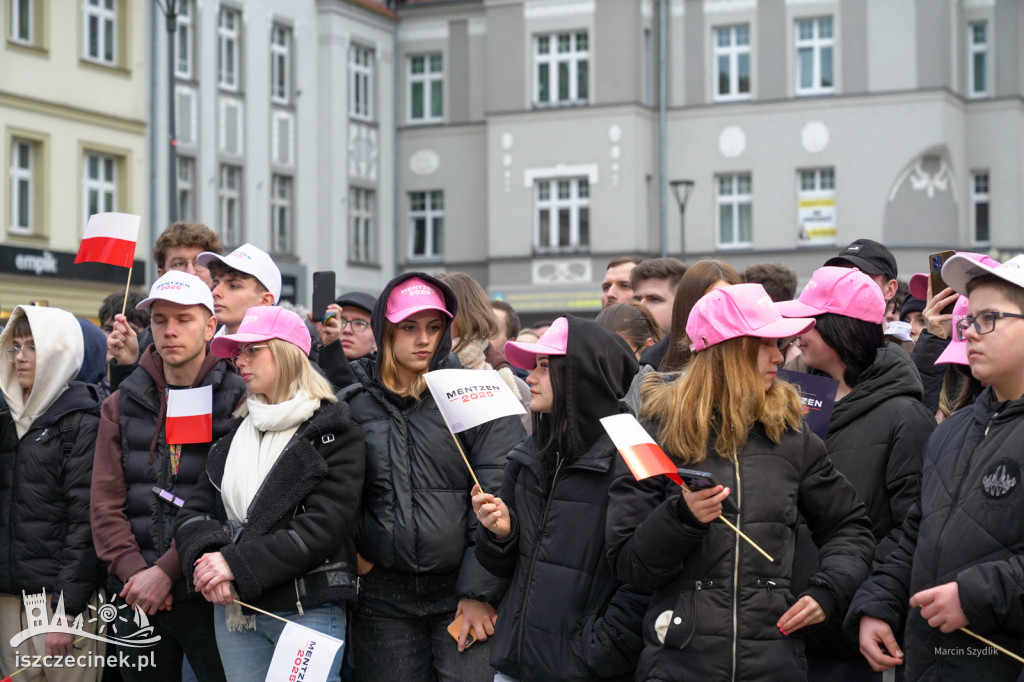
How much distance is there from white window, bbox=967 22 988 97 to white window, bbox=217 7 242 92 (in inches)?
702

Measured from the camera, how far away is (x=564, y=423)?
15.4 feet

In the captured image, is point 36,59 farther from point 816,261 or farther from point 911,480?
point 911,480

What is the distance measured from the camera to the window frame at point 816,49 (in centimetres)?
3288

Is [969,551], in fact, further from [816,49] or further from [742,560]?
[816,49]

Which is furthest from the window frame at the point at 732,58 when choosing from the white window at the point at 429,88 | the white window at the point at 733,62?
the white window at the point at 429,88

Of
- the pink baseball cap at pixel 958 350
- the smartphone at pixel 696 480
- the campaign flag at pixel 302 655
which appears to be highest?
the pink baseball cap at pixel 958 350

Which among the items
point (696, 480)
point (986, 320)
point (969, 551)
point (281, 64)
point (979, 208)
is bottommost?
point (969, 551)

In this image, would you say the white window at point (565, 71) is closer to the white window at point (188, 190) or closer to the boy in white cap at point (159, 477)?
the white window at point (188, 190)

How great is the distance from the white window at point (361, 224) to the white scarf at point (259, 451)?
29416mm

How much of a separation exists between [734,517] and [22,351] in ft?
12.2

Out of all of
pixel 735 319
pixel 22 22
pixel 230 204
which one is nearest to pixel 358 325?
pixel 735 319

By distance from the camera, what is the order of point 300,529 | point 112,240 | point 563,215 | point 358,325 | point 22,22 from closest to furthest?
1. point 300,529
2. point 112,240
3. point 358,325
4. point 22,22
5. point 563,215

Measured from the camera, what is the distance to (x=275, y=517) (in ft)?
16.7

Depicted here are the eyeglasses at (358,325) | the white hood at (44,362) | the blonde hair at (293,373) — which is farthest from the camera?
the eyeglasses at (358,325)
